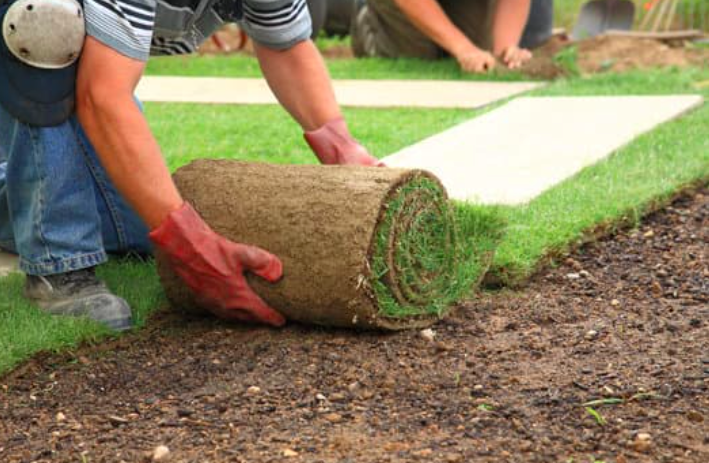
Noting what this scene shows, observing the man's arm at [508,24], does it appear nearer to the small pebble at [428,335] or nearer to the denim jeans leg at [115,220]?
the denim jeans leg at [115,220]

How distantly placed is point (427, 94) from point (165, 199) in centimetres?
375

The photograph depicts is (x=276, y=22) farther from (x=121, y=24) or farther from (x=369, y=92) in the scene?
(x=369, y=92)

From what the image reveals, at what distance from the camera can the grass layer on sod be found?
10.8 feet

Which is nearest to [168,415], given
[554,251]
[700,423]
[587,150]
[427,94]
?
[700,423]

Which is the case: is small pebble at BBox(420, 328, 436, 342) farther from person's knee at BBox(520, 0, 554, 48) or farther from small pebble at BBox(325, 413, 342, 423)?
person's knee at BBox(520, 0, 554, 48)

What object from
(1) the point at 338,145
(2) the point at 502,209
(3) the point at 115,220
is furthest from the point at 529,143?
(3) the point at 115,220

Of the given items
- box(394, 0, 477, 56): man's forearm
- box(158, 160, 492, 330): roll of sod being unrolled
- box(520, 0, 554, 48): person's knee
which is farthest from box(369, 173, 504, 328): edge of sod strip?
box(520, 0, 554, 48): person's knee

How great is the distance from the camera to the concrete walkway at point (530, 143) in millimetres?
4504

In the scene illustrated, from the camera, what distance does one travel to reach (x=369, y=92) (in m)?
6.67

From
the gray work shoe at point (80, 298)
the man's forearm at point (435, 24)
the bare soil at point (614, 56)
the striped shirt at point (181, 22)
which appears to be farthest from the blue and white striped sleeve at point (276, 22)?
the bare soil at point (614, 56)

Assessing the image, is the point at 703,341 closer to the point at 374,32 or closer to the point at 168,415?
the point at 168,415

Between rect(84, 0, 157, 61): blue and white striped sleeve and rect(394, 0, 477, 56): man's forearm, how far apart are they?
12.4 feet

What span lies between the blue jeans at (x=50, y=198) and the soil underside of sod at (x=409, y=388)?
0.30 m

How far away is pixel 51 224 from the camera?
3254 millimetres
